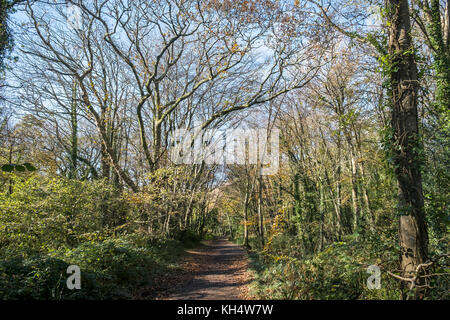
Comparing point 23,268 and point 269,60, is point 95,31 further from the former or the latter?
point 23,268

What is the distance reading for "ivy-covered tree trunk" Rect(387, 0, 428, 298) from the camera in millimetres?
4340

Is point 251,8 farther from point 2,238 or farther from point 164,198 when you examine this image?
point 2,238

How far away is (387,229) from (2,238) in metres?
10.3

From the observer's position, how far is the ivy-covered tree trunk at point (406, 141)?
434 centimetres

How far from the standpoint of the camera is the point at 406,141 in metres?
4.60

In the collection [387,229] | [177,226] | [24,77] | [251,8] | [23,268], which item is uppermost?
[251,8]

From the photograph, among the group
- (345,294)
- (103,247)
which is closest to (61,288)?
(103,247)

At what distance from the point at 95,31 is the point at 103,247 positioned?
985 centimetres

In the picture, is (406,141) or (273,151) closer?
(406,141)

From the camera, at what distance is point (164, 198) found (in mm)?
10891

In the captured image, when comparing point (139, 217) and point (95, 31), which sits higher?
point (95, 31)

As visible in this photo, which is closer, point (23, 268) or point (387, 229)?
point (23, 268)
